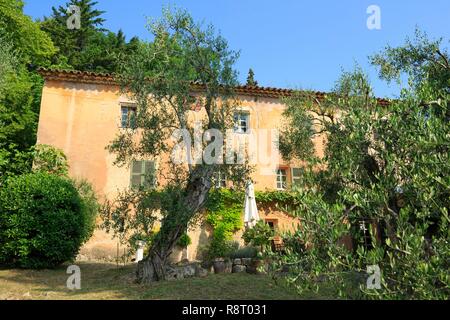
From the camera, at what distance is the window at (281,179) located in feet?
59.2

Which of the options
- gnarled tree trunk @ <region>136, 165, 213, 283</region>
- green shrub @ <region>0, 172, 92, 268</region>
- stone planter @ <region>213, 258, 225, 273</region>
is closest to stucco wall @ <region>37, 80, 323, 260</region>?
green shrub @ <region>0, 172, 92, 268</region>

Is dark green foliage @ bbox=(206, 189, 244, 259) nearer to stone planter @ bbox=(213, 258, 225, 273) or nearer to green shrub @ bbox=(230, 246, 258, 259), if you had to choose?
green shrub @ bbox=(230, 246, 258, 259)

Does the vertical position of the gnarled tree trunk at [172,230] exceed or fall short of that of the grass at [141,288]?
it exceeds it

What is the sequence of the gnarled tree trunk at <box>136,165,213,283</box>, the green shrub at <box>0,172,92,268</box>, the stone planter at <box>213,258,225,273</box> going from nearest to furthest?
the gnarled tree trunk at <box>136,165,213,283</box>
the stone planter at <box>213,258,225,273</box>
the green shrub at <box>0,172,92,268</box>

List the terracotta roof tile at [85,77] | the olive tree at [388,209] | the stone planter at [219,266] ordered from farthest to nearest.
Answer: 1. the terracotta roof tile at [85,77]
2. the stone planter at [219,266]
3. the olive tree at [388,209]

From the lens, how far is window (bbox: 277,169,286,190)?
1803cm

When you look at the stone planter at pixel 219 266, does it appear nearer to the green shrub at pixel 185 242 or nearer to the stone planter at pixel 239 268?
the stone planter at pixel 239 268

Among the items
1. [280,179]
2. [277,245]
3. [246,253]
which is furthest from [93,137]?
[277,245]

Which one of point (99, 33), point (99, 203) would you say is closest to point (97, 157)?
point (99, 203)

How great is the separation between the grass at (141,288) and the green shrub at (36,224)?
31.0 inches

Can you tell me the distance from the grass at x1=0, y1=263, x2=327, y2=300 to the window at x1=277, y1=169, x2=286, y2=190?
8.56 metres

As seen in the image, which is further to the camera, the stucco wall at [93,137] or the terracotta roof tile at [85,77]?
the terracotta roof tile at [85,77]

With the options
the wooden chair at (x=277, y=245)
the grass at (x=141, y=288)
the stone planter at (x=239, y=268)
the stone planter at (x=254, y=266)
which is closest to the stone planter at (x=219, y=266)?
the stone planter at (x=239, y=268)
